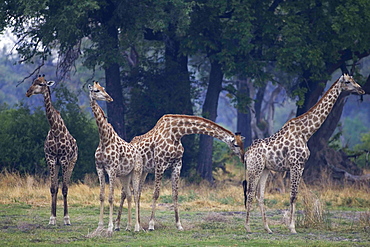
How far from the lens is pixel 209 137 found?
26.6 meters

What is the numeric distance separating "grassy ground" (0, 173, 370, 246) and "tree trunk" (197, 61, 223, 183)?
2476 mm

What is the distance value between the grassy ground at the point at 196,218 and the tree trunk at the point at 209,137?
2.48 metres

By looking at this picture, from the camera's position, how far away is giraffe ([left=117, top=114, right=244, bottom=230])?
14.3m

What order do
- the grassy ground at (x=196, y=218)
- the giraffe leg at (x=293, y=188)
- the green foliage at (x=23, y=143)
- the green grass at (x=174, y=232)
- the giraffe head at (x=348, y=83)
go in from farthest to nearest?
the green foliage at (x=23, y=143)
the giraffe head at (x=348, y=83)
the giraffe leg at (x=293, y=188)
the grassy ground at (x=196, y=218)
the green grass at (x=174, y=232)

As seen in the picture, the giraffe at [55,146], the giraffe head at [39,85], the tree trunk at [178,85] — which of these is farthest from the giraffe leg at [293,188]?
the tree trunk at [178,85]

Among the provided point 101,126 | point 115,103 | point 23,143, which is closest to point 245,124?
point 115,103

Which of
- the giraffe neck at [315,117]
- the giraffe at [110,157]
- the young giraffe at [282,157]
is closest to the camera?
the giraffe at [110,157]

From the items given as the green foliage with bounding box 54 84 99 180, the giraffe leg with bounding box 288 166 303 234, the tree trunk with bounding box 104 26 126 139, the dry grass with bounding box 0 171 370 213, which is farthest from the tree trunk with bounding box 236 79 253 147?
the giraffe leg with bounding box 288 166 303 234

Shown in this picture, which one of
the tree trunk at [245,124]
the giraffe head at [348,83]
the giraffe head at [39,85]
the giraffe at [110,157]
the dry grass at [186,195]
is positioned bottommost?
the dry grass at [186,195]

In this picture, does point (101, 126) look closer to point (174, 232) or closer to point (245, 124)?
point (174, 232)

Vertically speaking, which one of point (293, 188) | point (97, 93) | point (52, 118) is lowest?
point (293, 188)

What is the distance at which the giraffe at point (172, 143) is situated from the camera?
14.3m

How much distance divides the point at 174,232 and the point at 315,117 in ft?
14.4

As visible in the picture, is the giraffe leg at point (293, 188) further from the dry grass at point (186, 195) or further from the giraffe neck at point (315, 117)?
the dry grass at point (186, 195)
